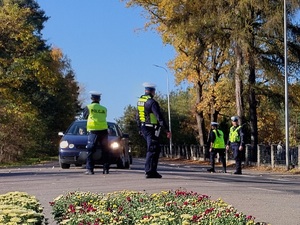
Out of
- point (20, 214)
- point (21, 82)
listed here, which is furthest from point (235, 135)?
point (21, 82)

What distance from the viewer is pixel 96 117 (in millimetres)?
14945

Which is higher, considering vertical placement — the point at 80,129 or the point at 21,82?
the point at 21,82

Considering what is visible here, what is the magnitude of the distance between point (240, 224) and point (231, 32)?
27.6 metres

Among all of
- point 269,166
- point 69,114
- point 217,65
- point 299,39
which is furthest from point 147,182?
point 69,114

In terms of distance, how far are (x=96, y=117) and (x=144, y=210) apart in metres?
8.46

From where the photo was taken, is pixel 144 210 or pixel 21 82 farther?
pixel 21 82

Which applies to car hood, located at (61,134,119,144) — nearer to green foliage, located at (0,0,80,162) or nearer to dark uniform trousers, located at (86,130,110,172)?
dark uniform trousers, located at (86,130,110,172)

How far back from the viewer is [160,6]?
130 ft

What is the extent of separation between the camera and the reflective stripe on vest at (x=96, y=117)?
49.0 ft

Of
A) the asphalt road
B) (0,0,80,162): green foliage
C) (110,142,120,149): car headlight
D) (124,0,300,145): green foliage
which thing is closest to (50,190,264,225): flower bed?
the asphalt road

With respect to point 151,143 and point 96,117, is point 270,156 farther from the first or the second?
point 151,143

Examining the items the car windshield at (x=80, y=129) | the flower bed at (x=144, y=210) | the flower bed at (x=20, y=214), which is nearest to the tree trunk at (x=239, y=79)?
the car windshield at (x=80, y=129)

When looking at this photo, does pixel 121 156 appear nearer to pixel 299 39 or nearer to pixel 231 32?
pixel 231 32

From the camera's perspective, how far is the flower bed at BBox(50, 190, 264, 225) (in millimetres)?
5613
